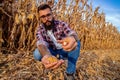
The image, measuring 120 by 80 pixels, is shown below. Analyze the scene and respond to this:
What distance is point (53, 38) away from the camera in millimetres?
3902

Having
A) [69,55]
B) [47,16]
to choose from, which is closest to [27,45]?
[69,55]

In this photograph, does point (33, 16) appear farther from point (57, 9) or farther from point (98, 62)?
point (98, 62)

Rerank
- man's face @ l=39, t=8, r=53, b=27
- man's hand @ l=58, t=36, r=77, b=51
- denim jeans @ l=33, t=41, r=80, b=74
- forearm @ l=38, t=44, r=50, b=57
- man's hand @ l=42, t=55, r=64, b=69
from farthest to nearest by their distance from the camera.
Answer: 1. denim jeans @ l=33, t=41, r=80, b=74
2. man's face @ l=39, t=8, r=53, b=27
3. forearm @ l=38, t=44, r=50, b=57
4. man's hand @ l=58, t=36, r=77, b=51
5. man's hand @ l=42, t=55, r=64, b=69

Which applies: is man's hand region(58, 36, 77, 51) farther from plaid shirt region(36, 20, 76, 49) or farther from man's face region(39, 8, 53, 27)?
plaid shirt region(36, 20, 76, 49)

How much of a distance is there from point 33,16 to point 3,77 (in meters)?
1.95

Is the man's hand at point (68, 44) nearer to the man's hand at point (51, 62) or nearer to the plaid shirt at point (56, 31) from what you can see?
the man's hand at point (51, 62)

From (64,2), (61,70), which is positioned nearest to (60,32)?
(61,70)

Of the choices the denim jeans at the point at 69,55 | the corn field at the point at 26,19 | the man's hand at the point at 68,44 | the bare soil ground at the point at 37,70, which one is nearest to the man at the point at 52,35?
the denim jeans at the point at 69,55

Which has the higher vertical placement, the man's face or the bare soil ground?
the man's face

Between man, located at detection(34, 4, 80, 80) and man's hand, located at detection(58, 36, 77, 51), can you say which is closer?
man's hand, located at detection(58, 36, 77, 51)

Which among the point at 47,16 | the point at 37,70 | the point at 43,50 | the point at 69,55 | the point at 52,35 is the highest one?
the point at 47,16

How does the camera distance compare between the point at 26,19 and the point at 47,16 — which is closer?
the point at 47,16

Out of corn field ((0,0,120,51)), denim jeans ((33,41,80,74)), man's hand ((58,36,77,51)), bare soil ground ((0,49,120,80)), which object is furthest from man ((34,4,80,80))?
corn field ((0,0,120,51))

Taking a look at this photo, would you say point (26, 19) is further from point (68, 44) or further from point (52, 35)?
point (68, 44)
